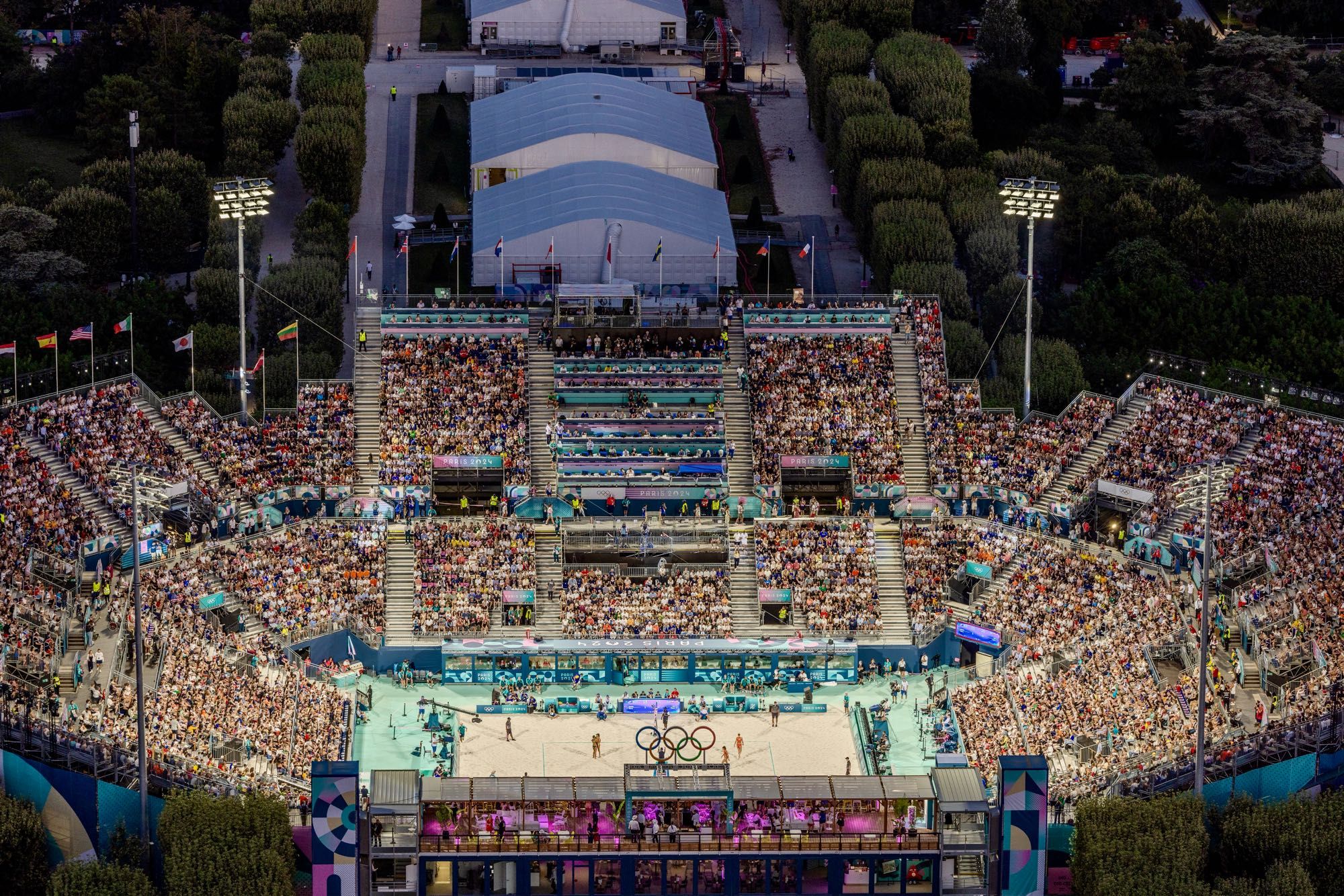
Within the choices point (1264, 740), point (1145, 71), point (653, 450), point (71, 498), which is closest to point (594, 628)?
point (653, 450)

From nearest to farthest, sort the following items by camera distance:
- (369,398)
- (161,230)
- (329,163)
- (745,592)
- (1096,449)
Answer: (745,592), (1096,449), (369,398), (161,230), (329,163)

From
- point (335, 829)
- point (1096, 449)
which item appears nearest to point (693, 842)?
point (335, 829)

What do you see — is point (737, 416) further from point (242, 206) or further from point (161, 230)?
point (161, 230)

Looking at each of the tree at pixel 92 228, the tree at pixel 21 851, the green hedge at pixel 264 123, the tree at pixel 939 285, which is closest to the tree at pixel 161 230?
the tree at pixel 92 228

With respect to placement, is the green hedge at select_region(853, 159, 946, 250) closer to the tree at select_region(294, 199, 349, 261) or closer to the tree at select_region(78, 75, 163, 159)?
the tree at select_region(294, 199, 349, 261)

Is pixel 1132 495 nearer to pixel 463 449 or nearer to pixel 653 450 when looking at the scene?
pixel 653 450
